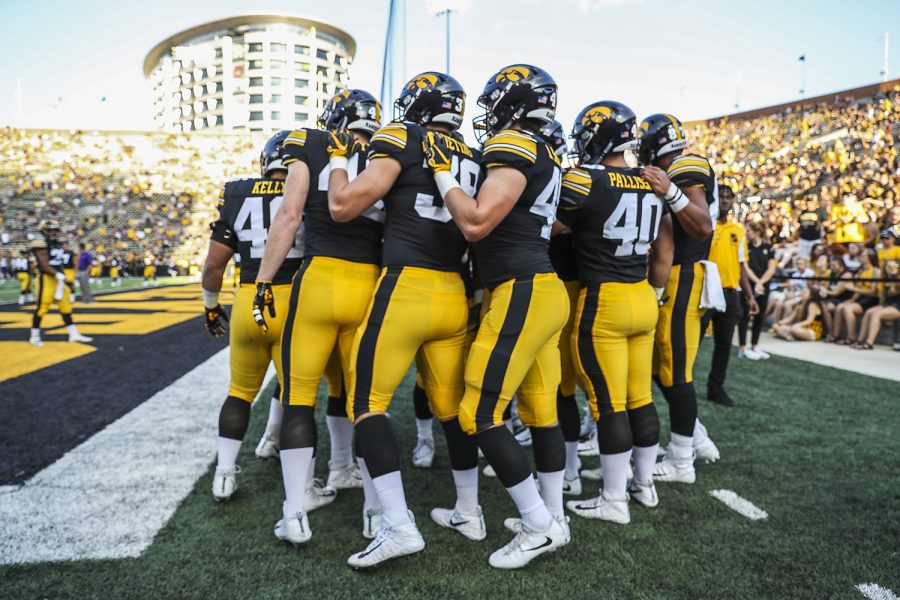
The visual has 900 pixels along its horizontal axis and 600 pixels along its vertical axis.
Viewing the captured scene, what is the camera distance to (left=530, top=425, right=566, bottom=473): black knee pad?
2.57 meters

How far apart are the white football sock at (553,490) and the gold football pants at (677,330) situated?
122 cm

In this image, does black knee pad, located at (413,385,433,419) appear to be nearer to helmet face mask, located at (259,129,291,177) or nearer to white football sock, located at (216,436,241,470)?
white football sock, located at (216,436,241,470)

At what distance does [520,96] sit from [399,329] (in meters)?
1.19

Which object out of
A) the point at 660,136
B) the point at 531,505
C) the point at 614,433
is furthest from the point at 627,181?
the point at 531,505

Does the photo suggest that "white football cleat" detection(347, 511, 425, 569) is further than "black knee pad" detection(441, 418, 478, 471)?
No

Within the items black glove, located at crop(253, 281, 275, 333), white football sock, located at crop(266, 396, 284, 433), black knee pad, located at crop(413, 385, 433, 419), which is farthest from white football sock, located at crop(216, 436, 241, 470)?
black knee pad, located at crop(413, 385, 433, 419)

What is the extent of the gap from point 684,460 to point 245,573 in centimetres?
255

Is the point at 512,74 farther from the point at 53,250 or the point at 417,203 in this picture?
the point at 53,250

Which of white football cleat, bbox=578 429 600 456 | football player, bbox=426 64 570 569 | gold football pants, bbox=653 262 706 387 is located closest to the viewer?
football player, bbox=426 64 570 569

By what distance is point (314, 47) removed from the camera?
232 ft

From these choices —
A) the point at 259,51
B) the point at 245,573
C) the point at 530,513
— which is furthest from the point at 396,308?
the point at 259,51

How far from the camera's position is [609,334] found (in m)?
2.86

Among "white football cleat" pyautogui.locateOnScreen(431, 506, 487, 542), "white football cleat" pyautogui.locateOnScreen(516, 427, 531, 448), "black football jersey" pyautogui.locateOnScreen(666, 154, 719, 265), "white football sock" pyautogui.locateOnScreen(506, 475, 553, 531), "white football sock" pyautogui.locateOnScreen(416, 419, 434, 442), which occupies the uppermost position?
"black football jersey" pyautogui.locateOnScreen(666, 154, 719, 265)

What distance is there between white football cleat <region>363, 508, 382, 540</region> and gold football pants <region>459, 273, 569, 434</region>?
0.70 metres
